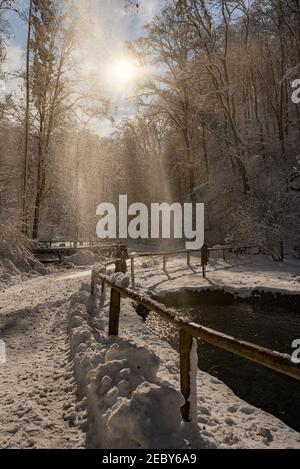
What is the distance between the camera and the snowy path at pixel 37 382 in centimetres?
375

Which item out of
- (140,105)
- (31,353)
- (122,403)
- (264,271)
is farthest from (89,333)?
(140,105)

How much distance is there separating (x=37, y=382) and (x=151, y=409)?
2.23 meters

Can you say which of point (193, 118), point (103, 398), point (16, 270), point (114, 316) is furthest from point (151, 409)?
point (193, 118)

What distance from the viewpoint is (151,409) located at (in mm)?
3447

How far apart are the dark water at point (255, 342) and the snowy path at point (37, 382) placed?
2962 millimetres

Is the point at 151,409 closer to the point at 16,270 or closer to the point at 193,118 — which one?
the point at 16,270

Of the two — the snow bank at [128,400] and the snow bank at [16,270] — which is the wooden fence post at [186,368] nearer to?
the snow bank at [128,400]

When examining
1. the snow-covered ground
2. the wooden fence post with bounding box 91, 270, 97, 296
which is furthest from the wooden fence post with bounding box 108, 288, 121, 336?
the wooden fence post with bounding box 91, 270, 97, 296

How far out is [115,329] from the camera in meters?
6.41

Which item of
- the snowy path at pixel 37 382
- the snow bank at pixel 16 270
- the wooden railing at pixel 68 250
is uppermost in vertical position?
the wooden railing at pixel 68 250

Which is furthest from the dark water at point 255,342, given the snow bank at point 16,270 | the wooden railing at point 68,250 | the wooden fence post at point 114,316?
the wooden railing at point 68,250

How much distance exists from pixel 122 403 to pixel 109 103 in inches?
973

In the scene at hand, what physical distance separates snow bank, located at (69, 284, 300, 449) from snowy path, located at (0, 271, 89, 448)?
23cm

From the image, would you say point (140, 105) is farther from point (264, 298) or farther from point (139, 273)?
point (264, 298)
